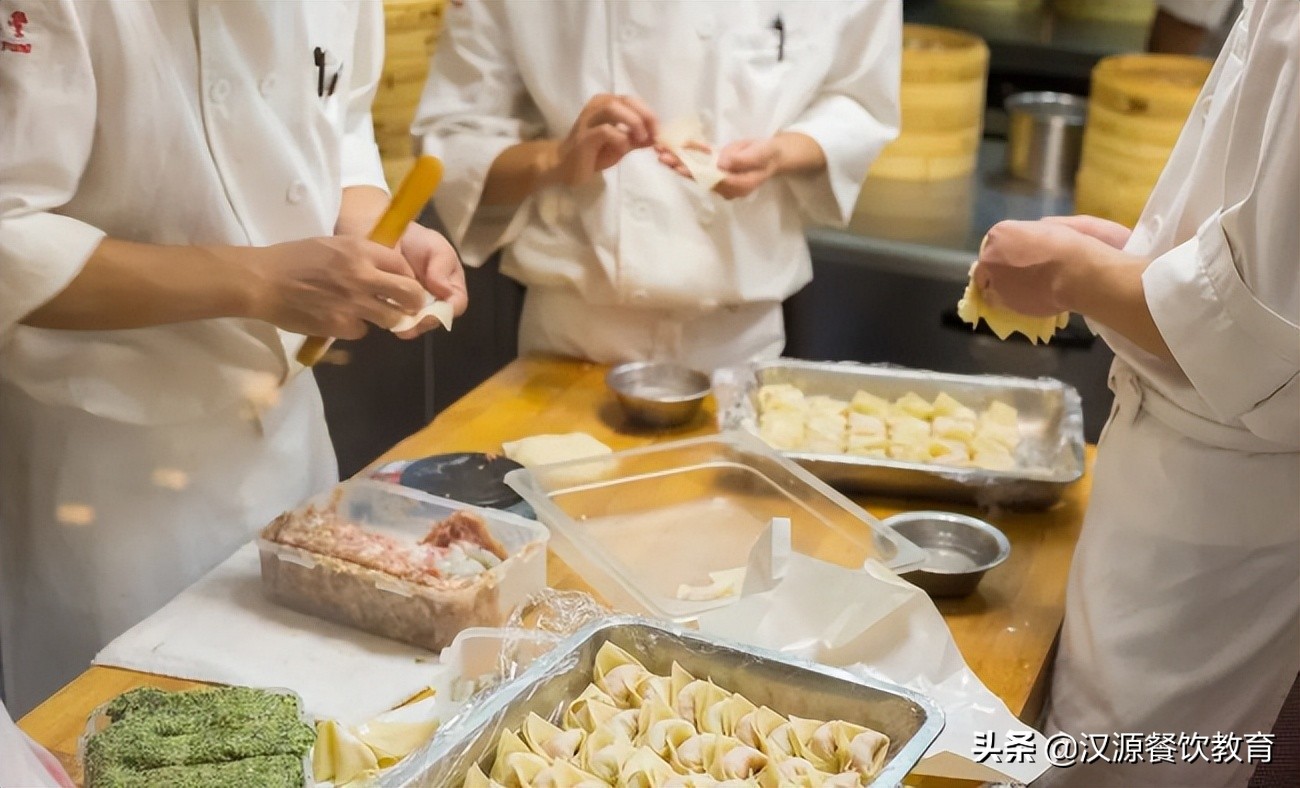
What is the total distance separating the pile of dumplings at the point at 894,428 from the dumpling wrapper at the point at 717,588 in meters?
0.24

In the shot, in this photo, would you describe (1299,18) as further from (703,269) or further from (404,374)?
(404,374)

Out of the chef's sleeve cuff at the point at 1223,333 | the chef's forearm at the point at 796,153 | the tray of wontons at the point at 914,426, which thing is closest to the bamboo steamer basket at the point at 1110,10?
the chef's forearm at the point at 796,153

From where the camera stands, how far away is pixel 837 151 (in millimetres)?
1453

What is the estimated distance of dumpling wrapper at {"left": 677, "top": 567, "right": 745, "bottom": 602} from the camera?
3.13 ft

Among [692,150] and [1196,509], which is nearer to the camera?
[1196,509]

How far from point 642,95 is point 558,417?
376 mm

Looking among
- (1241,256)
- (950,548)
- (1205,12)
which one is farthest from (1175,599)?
(1205,12)

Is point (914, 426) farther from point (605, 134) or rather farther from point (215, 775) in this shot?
point (215, 775)

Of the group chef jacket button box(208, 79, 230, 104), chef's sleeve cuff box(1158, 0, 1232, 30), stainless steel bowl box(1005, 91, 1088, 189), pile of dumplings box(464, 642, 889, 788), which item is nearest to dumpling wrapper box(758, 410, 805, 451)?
pile of dumplings box(464, 642, 889, 788)

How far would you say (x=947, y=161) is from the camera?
1944mm

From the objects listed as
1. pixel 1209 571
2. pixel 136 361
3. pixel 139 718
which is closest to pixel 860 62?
pixel 1209 571

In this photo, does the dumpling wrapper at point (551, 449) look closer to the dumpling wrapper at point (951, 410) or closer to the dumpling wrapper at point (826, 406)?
the dumpling wrapper at point (826, 406)

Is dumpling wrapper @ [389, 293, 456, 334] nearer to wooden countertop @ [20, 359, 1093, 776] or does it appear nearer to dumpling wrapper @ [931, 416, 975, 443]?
wooden countertop @ [20, 359, 1093, 776]

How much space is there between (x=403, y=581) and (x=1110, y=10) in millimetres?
1899
